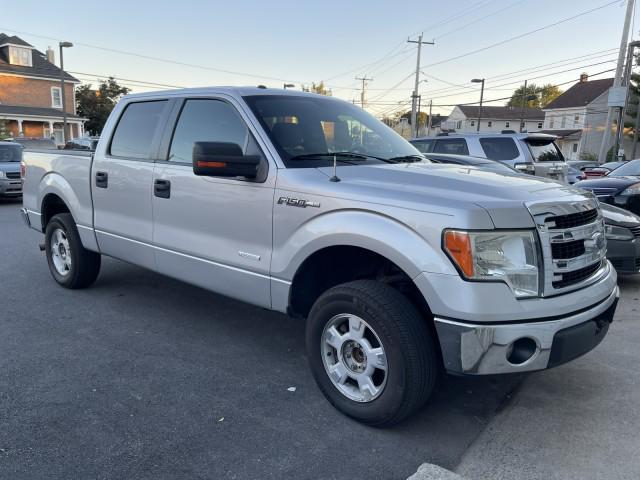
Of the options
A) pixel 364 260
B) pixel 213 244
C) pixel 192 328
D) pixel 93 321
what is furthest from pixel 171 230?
pixel 364 260

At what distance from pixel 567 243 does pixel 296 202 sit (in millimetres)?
1558

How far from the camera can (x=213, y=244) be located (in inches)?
149

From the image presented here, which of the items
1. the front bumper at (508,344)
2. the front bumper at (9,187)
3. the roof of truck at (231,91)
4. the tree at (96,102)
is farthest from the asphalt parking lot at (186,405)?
the tree at (96,102)

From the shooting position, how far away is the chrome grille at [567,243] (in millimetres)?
2672

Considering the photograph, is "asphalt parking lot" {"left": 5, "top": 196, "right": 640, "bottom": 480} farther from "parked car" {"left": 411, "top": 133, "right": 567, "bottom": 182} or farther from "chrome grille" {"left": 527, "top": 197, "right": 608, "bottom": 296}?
"parked car" {"left": 411, "top": 133, "right": 567, "bottom": 182}

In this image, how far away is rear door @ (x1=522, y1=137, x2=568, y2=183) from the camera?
9352mm

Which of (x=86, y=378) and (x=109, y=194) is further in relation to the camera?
(x=109, y=194)

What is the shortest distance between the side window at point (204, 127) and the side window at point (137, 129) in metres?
0.36

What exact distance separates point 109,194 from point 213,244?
1515 mm

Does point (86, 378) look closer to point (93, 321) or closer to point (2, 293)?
point (93, 321)

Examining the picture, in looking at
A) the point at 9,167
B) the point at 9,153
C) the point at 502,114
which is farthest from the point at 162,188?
the point at 502,114

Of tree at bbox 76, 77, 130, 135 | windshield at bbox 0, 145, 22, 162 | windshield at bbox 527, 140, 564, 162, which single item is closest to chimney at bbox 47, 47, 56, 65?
tree at bbox 76, 77, 130, 135

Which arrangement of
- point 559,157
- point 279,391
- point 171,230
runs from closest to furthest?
point 279,391
point 171,230
point 559,157

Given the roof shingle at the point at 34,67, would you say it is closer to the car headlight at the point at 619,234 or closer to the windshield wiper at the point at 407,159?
the windshield wiper at the point at 407,159
